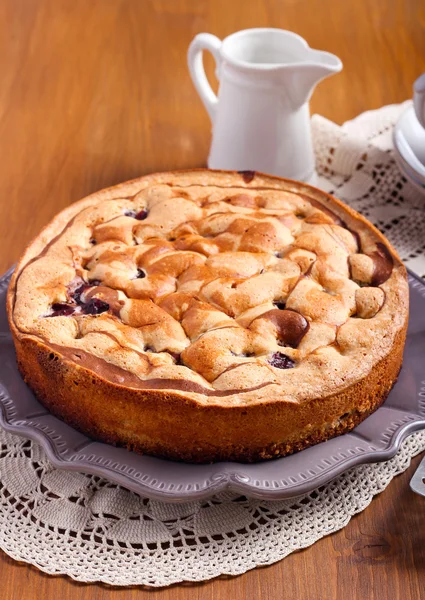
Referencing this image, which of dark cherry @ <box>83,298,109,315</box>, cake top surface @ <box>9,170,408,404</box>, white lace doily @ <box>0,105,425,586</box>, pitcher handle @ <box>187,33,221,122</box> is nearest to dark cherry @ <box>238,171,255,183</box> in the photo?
cake top surface @ <box>9,170,408,404</box>

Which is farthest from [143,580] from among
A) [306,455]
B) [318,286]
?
[318,286]

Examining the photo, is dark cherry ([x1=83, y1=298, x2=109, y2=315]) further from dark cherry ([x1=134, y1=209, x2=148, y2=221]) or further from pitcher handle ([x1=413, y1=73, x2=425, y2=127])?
pitcher handle ([x1=413, y1=73, x2=425, y2=127])

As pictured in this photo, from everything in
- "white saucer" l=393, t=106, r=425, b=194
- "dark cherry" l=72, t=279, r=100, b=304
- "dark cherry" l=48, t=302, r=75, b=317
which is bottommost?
"dark cherry" l=48, t=302, r=75, b=317

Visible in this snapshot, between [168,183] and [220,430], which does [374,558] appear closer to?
[220,430]

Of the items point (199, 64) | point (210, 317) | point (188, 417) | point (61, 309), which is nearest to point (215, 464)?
point (188, 417)

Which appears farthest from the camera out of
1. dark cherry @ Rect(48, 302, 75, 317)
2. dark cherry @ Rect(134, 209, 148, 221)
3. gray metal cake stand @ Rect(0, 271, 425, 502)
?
dark cherry @ Rect(134, 209, 148, 221)

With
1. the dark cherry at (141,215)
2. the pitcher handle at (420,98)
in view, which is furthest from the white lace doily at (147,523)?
the pitcher handle at (420,98)

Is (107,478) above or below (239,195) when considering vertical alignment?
below
